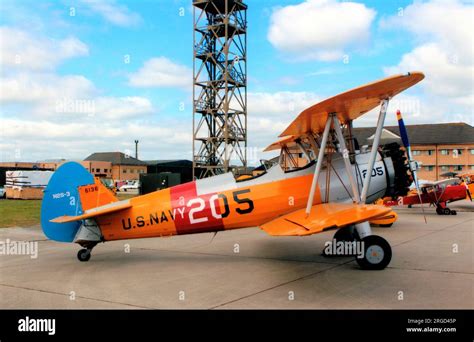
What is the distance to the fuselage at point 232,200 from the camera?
26.4 feet

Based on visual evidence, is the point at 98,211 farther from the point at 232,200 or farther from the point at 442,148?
the point at 442,148

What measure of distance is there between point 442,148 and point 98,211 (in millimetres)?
55616

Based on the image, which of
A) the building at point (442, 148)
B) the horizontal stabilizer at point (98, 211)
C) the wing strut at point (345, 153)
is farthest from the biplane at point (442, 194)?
the building at point (442, 148)

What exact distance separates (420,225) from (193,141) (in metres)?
22.8

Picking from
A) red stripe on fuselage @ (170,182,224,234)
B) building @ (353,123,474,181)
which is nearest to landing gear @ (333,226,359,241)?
red stripe on fuselage @ (170,182,224,234)

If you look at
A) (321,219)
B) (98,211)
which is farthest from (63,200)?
(321,219)

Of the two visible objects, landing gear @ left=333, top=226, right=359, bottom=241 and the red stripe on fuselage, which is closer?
the red stripe on fuselage

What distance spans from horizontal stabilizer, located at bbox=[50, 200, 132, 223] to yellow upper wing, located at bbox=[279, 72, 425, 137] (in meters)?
3.73

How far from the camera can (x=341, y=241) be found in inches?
363

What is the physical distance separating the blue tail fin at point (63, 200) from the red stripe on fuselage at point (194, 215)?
6.86ft

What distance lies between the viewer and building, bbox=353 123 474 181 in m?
53.1

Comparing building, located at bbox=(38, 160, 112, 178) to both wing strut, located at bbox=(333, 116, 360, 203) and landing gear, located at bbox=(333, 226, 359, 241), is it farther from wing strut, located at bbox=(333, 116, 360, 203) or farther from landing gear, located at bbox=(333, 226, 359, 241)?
wing strut, located at bbox=(333, 116, 360, 203)
